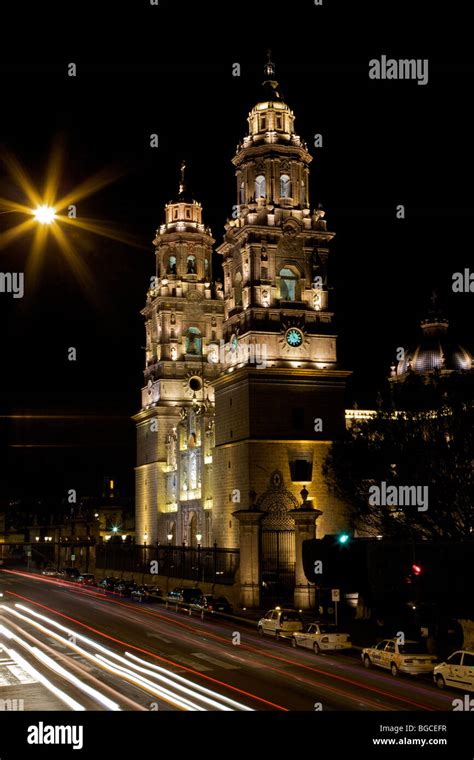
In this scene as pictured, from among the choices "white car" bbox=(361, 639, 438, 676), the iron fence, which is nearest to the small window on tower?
the iron fence

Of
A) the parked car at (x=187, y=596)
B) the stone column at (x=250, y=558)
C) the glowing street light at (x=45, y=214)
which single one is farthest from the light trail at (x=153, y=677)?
the stone column at (x=250, y=558)

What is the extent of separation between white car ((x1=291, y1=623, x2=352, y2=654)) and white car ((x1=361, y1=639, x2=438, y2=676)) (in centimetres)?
325

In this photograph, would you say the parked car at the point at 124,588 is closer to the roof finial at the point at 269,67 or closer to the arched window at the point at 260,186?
the arched window at the point at 260,186

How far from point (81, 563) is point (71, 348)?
162ft

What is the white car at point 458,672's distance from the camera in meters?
26.2

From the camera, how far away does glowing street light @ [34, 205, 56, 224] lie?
1888 cm

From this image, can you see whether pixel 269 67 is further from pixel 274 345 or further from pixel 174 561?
pixel 174 561

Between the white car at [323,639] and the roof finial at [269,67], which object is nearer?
the white car at [323,639]

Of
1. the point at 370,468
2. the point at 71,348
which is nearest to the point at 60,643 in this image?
the point at 370,468

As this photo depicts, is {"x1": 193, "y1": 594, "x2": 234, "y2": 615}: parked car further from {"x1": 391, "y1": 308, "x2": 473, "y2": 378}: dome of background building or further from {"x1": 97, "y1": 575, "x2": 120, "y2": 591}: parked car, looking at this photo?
{"x1": 391, "y1": 308, "x2": 473, "y2": 378}: dome of background building

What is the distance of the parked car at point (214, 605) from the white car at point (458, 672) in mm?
21772

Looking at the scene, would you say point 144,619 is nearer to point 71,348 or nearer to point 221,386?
point 71,348

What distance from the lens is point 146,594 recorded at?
193 feet

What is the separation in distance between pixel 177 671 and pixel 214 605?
20137mm
